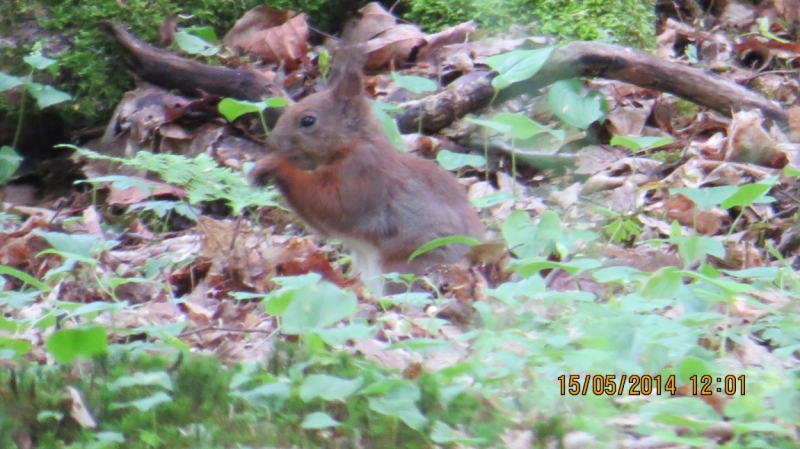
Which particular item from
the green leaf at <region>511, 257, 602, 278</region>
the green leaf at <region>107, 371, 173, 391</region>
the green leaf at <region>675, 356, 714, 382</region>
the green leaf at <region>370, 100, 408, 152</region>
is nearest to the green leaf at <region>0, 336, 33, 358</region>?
the green leaf at <region>107, 371, 173, 391</region>

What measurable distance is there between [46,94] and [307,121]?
78.8 inches

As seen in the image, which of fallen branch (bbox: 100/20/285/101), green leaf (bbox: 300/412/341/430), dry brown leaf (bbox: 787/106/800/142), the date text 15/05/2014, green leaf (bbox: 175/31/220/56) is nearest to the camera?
green leaf (bbox: 300/412/341/430)

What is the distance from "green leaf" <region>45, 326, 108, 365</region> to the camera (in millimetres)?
2654

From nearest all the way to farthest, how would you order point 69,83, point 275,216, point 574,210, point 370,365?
point 370,365 → point 574,210 → point 275,216 → point 69,83

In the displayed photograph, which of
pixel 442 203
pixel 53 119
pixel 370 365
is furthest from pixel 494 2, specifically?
pixel 370 365

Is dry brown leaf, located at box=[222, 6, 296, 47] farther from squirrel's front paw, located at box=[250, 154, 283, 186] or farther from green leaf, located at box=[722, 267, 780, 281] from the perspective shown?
green leaf, located at box=[722, 267, 780, 281]

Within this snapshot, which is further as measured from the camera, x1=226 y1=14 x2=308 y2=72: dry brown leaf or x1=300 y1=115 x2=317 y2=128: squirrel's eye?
x1=226 y1=14 x2=308 y2=72: dry brown leaf

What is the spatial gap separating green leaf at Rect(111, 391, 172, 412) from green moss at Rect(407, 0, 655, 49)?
4.97m

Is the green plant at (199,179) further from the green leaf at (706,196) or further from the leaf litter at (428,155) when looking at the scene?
the green leaf at (706,196)

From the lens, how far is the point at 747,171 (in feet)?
19.5

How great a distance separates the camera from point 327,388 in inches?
99.0

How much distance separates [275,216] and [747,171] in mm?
2916

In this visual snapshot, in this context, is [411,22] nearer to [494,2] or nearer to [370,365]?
[494,2]
